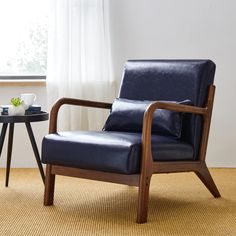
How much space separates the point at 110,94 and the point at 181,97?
3.72 feet

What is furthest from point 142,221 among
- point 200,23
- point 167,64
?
point 200,23

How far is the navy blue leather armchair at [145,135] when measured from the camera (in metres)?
2.70

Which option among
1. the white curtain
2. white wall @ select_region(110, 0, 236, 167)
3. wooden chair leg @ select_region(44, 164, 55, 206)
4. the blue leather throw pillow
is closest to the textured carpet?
wooden chair leg @ select_region(44, 164, 55, 206)

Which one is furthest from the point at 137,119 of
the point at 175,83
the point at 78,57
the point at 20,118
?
the point at 78,57

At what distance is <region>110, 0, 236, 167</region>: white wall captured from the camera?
4348 mm

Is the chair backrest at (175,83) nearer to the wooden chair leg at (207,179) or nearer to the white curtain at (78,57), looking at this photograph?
the wooden chair leg at (207,179)

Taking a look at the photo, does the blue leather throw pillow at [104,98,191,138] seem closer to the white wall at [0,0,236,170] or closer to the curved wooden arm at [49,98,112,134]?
the curved wooden arm at [49,98,112,134]

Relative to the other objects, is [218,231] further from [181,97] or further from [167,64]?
[167,64]

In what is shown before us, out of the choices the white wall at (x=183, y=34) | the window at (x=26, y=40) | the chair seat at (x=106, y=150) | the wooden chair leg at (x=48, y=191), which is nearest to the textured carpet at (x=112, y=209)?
the wooden chair leg at (x=48, y=191)

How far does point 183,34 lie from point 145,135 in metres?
1.83

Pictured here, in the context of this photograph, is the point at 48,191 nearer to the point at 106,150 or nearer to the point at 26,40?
the point at 106,150

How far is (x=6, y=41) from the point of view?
452 centimetres

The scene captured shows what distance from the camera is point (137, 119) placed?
10.3ft

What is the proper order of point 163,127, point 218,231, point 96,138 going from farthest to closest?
point 163,127 < point 96,138 < point 218,231
